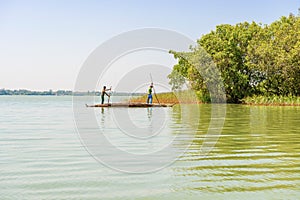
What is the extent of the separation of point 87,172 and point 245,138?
566cm

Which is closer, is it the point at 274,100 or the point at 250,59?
the point at 274,100

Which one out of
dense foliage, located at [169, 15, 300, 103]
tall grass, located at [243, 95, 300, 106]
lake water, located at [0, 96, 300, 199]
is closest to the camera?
lake water, located at [0, 96, 300, 199]

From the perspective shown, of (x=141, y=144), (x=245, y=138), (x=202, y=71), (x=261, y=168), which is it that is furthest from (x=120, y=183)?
(x=202, y=71)

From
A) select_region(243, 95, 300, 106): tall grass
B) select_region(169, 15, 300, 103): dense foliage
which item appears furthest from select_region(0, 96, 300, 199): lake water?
select_region(169, 15, 300, 103): dense foliage

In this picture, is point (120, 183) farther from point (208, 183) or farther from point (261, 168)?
point (261, 168)

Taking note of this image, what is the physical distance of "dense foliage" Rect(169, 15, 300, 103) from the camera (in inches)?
1551

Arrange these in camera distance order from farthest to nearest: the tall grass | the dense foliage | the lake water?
the dense foliage → the tall grass → the lake water

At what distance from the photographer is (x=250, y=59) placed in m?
Answer: 41.8

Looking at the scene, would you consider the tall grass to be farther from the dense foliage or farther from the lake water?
the lake water

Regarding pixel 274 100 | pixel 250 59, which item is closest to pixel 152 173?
pixel 274 100

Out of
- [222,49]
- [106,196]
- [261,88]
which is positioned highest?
[222,49]

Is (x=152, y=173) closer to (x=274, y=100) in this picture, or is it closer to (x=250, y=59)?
(x=274, y=100)

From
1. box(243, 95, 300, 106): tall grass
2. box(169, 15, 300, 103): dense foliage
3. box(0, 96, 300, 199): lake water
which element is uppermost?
box(169, 15, 300, 103): dense foliage

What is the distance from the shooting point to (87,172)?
639 centimetres
